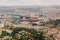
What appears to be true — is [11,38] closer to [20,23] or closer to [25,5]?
[20,23]

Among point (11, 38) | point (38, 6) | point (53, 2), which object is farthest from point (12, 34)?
point (53, 2)

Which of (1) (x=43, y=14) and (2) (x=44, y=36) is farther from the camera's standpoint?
(1) (x=43, y=14)

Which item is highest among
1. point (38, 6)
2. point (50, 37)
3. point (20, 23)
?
point (38, 6)

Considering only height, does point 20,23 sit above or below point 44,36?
above

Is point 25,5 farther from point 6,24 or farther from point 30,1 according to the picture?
point 6,24

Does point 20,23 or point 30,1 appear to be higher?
point 30,1

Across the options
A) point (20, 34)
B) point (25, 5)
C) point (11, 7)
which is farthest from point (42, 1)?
point (20, 34)

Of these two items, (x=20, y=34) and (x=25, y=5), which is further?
(x=25, y=5)

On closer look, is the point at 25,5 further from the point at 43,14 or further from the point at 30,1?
the point at 43,14
